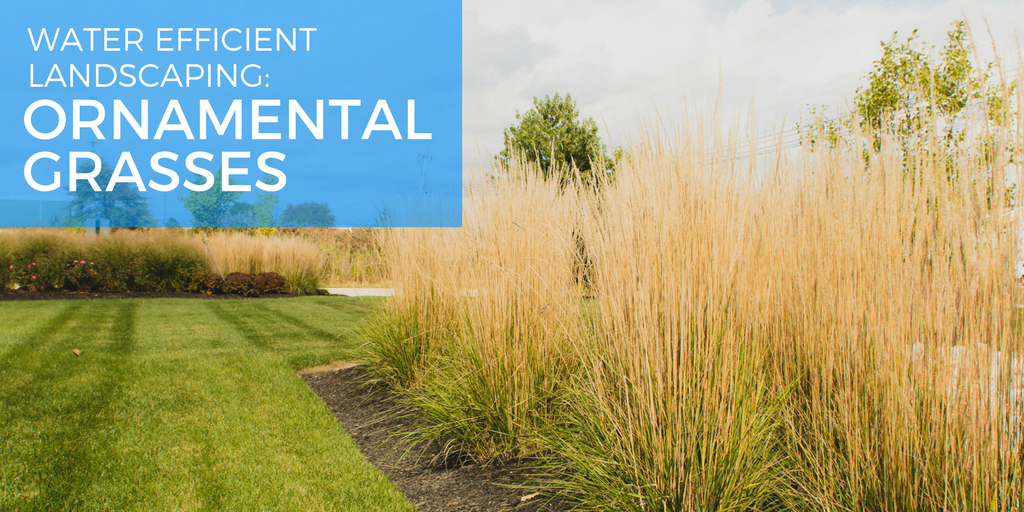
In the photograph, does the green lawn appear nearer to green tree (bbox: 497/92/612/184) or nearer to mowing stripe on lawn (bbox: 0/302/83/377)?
mowing stripe on lawn (bbox: 0/302/83/377)

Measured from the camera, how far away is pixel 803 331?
83.1 inches

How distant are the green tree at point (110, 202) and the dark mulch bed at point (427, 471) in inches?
920

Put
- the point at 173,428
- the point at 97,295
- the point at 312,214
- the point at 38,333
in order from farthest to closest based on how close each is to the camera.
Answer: the point at 312,214 < the point at 97,295 < the point at 38,333 < the point at 173,428

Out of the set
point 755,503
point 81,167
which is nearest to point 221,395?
point 755,503

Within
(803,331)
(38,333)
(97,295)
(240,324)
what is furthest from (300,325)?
(803,331)

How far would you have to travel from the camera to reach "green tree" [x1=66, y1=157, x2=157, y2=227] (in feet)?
78.0

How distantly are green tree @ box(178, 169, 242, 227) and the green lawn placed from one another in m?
35.3

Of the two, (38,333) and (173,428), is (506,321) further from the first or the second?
(38,333)

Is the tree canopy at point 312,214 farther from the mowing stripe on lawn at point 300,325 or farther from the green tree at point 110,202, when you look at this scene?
the mowing stripe on lawn at point 300,325

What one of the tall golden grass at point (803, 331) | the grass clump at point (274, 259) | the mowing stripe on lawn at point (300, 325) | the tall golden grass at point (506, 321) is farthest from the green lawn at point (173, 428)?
the grass clump at point (274, 259)

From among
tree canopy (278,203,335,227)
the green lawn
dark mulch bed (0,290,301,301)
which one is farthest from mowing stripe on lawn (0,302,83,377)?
tree canopy (278,203,335,227)

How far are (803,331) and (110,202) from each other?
33.2 meters

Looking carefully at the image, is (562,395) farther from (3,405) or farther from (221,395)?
(3,405)

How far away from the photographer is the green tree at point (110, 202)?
23.8 meters
